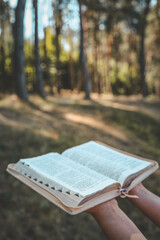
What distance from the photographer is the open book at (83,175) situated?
1.25 meters

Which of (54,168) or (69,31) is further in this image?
(69,31)

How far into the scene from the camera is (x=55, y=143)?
402cm

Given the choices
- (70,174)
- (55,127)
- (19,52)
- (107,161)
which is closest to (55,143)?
(55,127)

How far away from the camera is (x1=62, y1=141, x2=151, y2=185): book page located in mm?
1507

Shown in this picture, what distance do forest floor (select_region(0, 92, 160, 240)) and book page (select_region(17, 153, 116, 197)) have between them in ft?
4.76

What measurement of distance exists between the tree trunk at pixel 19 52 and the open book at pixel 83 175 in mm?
4423

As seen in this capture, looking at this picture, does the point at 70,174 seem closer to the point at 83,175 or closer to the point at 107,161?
the point at 83,175

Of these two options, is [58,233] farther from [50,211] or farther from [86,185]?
[86,185]

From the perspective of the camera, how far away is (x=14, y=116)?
4.95m

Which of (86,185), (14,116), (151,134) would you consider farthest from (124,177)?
(151,134)

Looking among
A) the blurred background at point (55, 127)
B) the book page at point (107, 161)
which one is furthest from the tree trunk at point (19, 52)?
the book page at point (107, 161)

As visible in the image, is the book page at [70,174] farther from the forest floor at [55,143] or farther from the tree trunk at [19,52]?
the tree trunk at [19,52]

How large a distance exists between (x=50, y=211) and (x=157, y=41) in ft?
47.2

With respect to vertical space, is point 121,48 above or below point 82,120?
above
